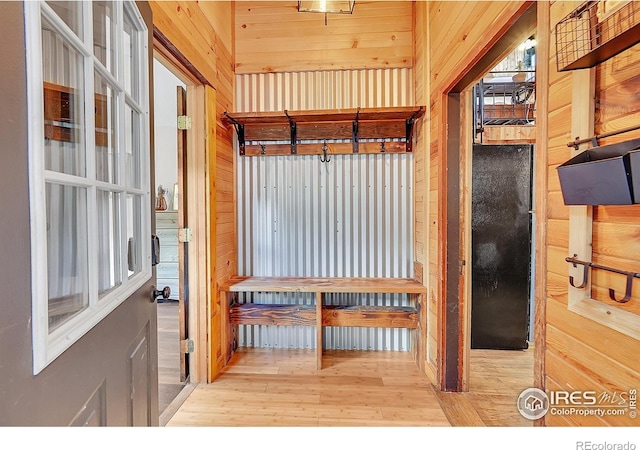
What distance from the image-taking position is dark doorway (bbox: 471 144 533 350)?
2600 millimetres

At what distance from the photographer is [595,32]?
87 centimetres

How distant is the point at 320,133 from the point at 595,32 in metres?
1.96

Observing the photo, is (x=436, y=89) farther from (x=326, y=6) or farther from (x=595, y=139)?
(x=595, y=139)

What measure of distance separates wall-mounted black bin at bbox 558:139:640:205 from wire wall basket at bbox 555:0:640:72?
28 centimetres

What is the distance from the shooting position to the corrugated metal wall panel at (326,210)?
105 inches

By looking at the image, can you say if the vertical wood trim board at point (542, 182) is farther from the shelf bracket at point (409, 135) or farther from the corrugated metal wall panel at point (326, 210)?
the corrugated metal wall panel at point (326, 210)

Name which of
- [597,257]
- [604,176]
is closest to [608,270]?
[597,257]

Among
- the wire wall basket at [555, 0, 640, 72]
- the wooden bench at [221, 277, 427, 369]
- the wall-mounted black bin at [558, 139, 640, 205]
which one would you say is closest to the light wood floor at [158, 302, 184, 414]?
the wooden bench at [221, 277, 427, 369]

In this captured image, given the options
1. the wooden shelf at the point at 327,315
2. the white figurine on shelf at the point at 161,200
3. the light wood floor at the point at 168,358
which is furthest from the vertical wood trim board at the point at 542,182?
the white figurine on shelf at the point at 161,200

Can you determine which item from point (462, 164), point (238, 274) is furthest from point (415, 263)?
point (238, 274)

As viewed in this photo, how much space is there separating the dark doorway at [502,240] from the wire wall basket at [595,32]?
5.77ft

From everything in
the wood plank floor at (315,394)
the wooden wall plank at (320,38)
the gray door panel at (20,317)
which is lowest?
the wood plank floor at (315,394)

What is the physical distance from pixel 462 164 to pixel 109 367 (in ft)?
7.10

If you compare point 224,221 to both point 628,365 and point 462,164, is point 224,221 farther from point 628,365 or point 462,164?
point 628,365
